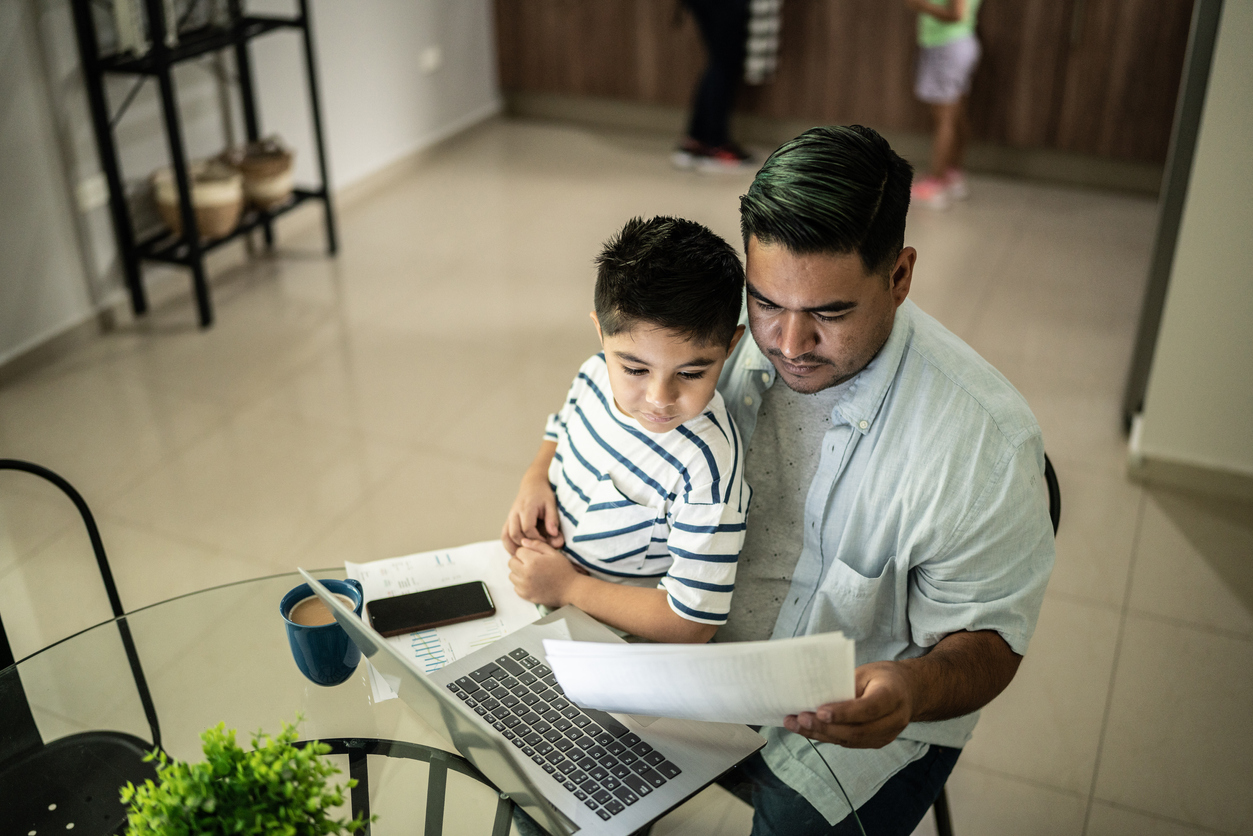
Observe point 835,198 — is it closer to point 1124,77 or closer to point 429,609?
point 429,609

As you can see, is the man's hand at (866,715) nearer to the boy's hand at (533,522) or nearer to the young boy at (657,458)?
the young boy at (657,458)

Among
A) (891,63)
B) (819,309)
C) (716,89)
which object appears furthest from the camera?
(716,89)

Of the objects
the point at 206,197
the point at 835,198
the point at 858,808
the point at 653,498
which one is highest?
the point at 835,198

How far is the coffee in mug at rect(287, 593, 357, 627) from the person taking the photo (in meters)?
1.28

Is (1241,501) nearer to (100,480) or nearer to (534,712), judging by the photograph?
(534,712)

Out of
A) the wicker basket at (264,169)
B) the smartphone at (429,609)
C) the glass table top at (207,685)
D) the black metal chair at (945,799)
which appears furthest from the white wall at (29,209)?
the black metal chair at (945,799)

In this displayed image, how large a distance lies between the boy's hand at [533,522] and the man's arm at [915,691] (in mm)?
515

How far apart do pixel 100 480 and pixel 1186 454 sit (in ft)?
9.24

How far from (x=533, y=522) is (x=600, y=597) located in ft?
0.57

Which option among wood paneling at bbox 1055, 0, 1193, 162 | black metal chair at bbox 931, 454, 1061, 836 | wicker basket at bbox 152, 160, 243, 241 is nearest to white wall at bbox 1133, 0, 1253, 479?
black metal chair at bbox 931, 454, 1061, 836

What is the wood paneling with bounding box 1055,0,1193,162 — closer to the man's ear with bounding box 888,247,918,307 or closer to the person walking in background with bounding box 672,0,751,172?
the person walking in background with bounding box 672,0,751,172

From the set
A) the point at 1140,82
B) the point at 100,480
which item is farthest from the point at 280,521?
the point at 1140,82

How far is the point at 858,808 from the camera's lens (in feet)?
4.36

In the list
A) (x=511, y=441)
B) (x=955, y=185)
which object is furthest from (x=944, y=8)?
(x=511, y=441)
